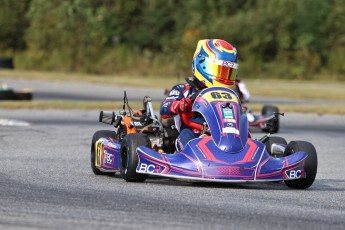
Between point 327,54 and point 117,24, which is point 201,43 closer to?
point 327,54

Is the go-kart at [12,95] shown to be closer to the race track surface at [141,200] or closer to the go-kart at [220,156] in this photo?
the race track surface at [141,200]

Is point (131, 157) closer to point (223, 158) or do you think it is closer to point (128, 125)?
point (223, 158)

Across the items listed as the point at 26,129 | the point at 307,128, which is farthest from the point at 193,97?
the point at 307,128

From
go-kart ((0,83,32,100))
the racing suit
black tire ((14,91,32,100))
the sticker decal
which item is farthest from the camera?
black tire ((14,91,32,100))

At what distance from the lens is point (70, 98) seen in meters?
26.1

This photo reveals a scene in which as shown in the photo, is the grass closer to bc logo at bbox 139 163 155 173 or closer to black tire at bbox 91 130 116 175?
black tire at bbox 91 130 116 175

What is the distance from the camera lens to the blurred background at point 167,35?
40688 mm

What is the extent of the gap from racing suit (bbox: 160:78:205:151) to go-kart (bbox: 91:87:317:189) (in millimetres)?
66

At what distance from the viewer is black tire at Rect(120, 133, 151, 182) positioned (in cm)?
859

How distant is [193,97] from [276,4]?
116ft

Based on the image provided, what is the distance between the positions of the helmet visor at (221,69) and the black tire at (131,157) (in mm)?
1090

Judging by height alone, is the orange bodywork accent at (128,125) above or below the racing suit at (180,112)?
below

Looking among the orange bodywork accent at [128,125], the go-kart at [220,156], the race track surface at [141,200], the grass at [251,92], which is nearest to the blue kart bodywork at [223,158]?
the go-kart at [220,156]

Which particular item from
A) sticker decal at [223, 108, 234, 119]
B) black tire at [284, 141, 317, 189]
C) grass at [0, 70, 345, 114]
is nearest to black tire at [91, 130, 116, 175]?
sticker decal at [223, 108, 234, 119]
